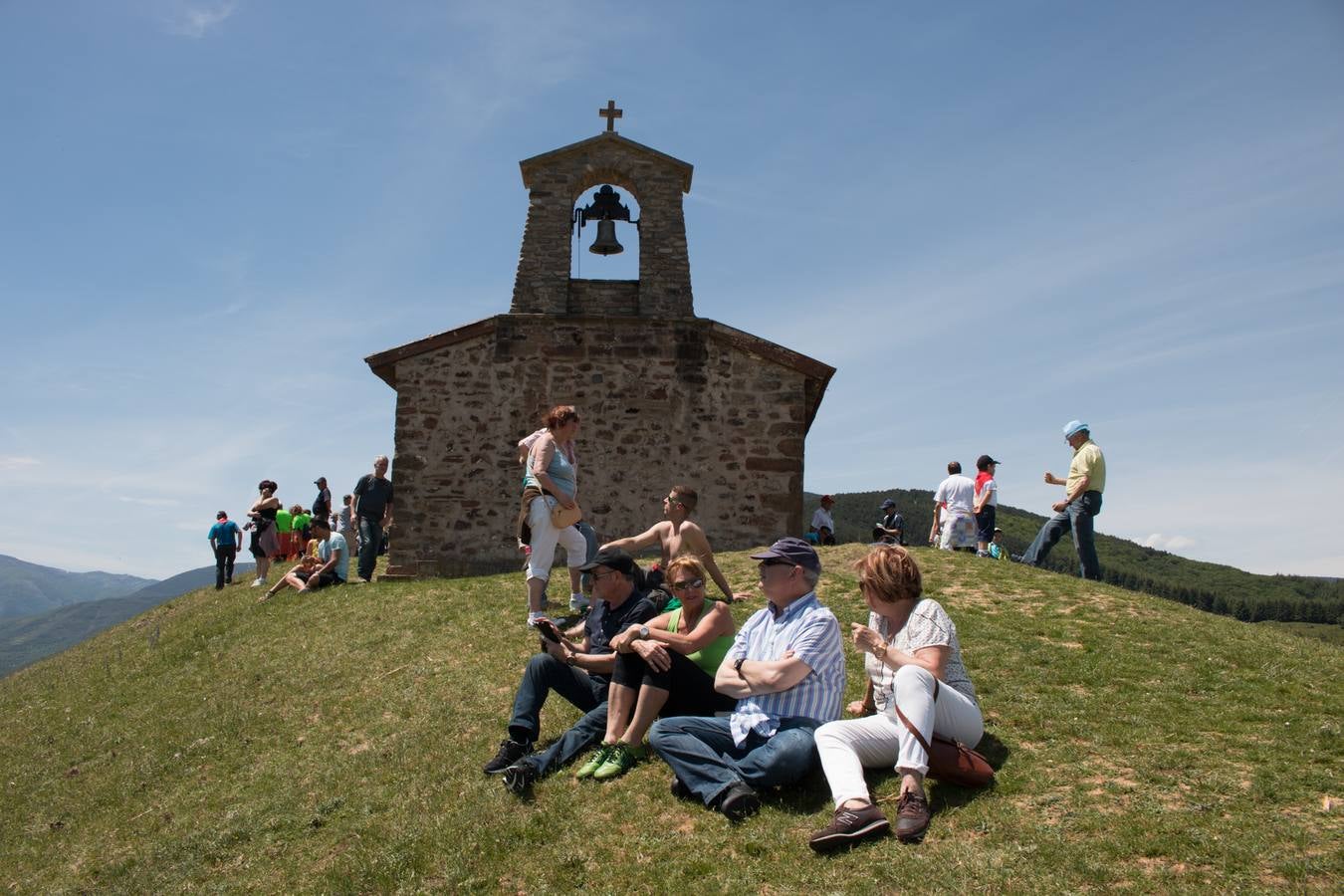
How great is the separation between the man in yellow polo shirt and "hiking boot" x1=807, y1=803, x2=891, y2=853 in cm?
817

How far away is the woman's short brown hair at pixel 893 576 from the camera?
226 inches

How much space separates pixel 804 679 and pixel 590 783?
1695mm

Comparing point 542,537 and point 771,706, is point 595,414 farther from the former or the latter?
point 771,706

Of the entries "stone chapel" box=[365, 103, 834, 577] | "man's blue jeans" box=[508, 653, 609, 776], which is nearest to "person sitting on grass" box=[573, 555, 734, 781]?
"man's blue jeans" box=[508, 653, 609, 776]

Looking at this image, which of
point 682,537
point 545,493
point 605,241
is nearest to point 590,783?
point 682,537

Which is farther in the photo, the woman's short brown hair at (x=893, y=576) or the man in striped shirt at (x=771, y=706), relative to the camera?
the woman's short brown hair at (x=893, y=576)

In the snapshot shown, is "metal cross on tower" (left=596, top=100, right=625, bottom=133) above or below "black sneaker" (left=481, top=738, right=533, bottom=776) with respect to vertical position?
above

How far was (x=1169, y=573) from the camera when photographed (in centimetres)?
7781

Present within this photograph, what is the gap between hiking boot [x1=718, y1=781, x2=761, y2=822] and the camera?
18.2 feet

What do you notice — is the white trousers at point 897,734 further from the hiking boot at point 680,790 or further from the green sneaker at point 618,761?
the green sneaker at point 618,761

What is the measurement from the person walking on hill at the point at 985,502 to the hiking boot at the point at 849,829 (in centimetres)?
1038

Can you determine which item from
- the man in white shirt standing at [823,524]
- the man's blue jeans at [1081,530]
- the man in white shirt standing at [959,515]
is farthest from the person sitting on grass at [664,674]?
the man in white shirt standing at [823,524]

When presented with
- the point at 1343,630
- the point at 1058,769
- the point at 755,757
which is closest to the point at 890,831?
the point at 755,757

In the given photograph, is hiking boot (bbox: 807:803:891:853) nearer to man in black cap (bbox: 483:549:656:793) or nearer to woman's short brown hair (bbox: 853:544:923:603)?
woman's short brown hair (bbox: 853:544:923:603)
